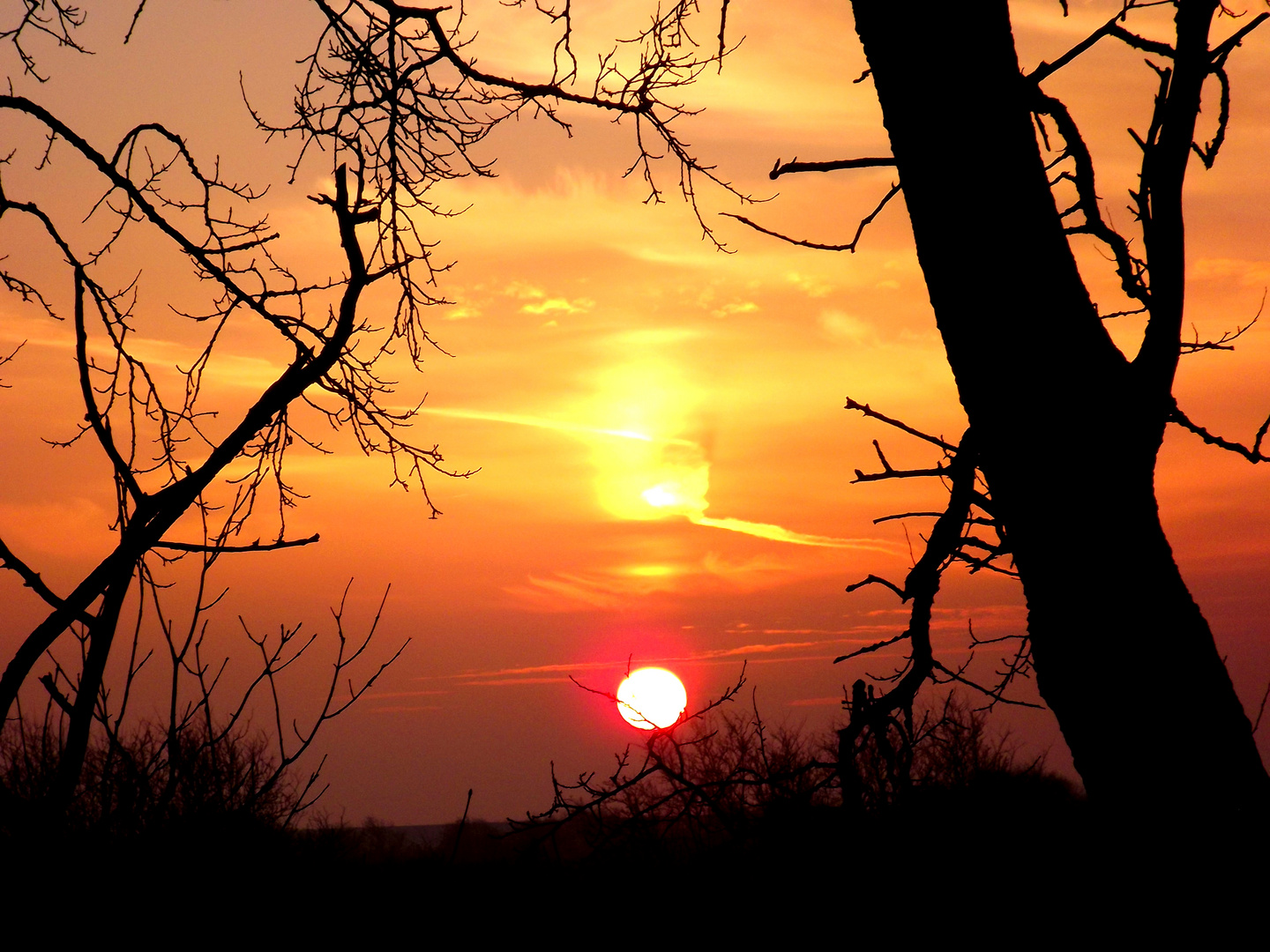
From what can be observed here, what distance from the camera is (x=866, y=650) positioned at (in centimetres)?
383

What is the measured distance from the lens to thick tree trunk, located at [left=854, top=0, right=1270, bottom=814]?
6.52 feet

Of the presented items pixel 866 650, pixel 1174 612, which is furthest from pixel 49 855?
pixel 866 650

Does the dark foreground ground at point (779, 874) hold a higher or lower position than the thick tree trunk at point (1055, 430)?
lower

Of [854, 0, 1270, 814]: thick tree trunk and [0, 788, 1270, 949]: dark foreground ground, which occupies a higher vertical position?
[854, 0, 1270, 814]: thick tree trunk

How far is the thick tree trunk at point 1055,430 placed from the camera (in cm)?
199

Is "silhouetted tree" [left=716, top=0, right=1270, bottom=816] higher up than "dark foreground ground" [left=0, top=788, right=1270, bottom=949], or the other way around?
"silhouetted tree" [left=716, top=0, right=1270, bottom=816]

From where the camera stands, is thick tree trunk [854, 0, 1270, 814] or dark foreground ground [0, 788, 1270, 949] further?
thick tree trunk [854, 0, 1270, 814]

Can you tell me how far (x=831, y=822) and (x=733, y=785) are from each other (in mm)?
410

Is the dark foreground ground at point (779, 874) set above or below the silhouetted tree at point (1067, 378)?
below

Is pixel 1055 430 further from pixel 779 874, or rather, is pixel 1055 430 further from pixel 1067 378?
pixel 779 874

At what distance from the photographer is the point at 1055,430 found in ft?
6.92

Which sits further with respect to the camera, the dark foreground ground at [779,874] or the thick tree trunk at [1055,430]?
the thick tree trunk at [1055,430]

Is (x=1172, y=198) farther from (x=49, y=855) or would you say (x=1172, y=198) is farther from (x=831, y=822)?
(x=831, y=822)

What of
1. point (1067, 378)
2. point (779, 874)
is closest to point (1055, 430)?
point (1067, 378)
